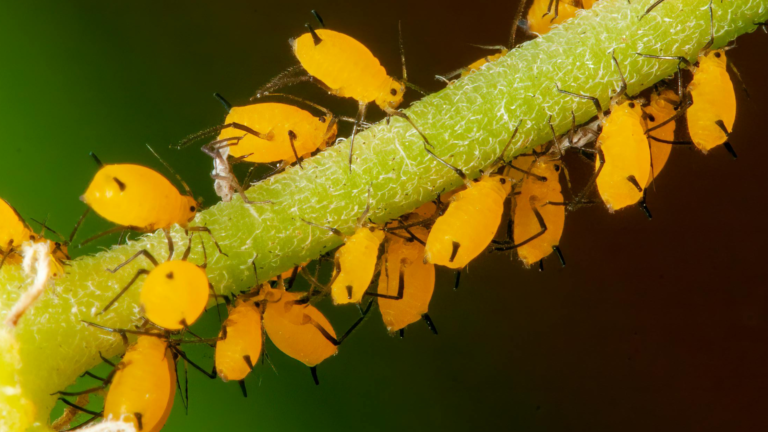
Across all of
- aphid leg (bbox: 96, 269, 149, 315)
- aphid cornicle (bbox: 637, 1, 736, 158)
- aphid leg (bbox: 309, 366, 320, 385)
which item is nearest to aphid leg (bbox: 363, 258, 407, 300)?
aphid leg (bbox: 309, 366, 320, 385)

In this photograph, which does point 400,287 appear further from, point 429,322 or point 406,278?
point 429,322

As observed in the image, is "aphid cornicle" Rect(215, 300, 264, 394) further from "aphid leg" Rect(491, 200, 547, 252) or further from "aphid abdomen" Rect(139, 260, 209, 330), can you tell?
"aphid leg" Rect(491, 200, 547, 252)

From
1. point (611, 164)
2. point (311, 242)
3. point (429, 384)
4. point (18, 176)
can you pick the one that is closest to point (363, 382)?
point (429, 384)

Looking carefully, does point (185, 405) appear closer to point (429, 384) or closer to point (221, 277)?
point (221, 277)

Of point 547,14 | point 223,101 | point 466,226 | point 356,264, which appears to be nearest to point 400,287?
point 356,264

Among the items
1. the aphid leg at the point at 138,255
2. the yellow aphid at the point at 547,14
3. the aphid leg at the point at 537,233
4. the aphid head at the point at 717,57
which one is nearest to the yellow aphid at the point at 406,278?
the aphid leg at the point at 537,233

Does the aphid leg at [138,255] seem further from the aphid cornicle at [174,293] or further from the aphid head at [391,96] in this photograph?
the aphid head at [391,96]

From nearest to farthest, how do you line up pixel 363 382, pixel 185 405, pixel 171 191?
pixel 171 191, pixel 185 405, pixel 363 382

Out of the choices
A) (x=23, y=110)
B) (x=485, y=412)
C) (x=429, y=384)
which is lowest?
(x=485, y=412)
